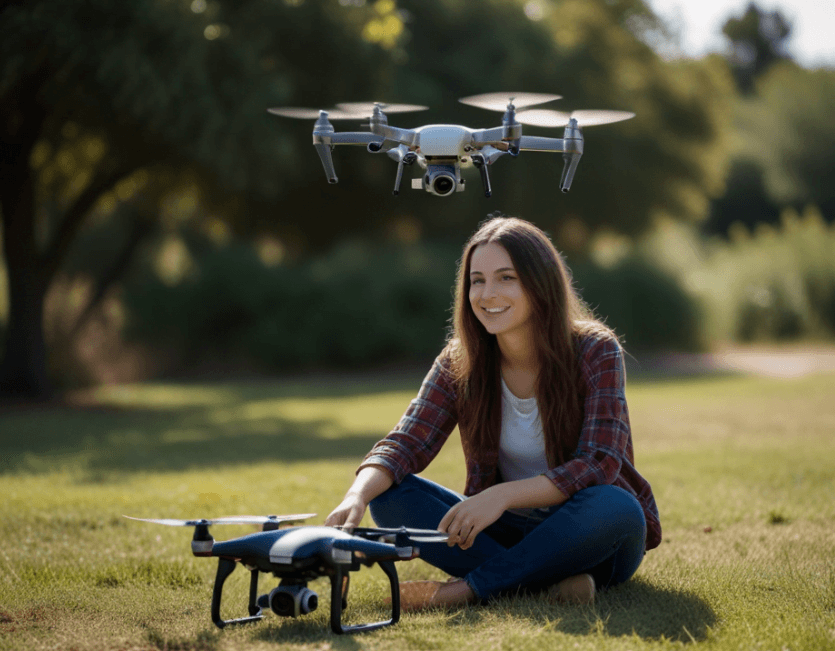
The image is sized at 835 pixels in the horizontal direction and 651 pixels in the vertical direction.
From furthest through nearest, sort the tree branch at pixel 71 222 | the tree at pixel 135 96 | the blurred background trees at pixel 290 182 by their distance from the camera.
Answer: the tree branch at pixel 71 222
the blurred background trees at pixel 290 182
the tree at pixel 135 96

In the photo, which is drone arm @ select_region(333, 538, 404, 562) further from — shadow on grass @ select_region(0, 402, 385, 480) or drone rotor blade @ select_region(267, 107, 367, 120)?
shadow on grass @ select_region(0, 402, 385, 480)

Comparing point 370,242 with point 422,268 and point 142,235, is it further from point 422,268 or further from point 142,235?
point 142,235

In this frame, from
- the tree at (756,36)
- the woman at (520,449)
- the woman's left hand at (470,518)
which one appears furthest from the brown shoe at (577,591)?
the tree at (756,36)

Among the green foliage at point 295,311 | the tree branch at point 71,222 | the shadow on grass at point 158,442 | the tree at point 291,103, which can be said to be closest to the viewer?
the shadow on grass at point 158,442

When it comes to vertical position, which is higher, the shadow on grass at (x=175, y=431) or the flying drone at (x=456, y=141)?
the flying drone at (x=456, y=141)

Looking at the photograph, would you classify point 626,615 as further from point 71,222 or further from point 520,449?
point 71,222

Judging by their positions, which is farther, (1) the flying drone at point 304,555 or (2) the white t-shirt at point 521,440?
(2) the white t-shirt at point 521,440

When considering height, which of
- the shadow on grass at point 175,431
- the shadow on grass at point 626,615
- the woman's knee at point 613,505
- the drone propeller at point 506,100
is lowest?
the shadow on grass at point 175,431

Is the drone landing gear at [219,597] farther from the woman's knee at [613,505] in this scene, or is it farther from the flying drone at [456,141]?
the flying drone at [456,141]
